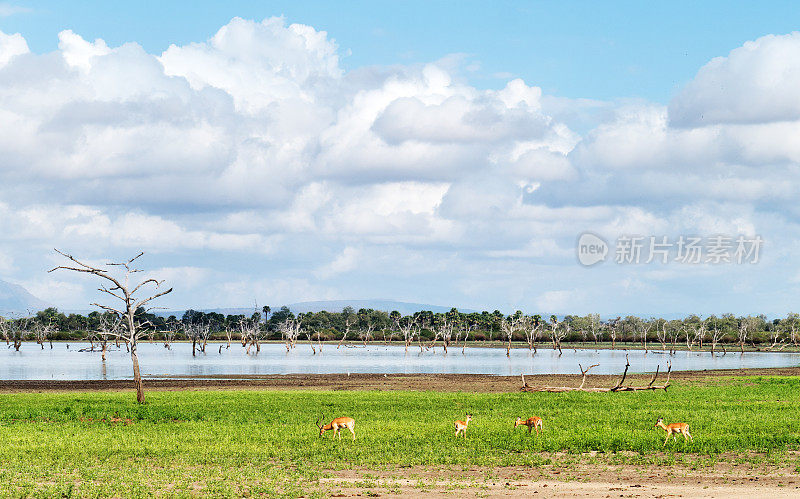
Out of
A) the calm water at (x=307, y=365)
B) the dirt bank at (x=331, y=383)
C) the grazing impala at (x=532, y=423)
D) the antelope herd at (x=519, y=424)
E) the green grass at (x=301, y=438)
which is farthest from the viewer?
the calm water at (x=307, y=365)

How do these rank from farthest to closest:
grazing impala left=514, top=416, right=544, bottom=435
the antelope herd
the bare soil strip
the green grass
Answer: grazing impala left=514, top=416, right=544, bottom=435, the antelope herd, the green grass, the bare soil strip

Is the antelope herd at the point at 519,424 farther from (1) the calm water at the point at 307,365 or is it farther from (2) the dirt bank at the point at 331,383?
(1) the calm water at the point at 307,365

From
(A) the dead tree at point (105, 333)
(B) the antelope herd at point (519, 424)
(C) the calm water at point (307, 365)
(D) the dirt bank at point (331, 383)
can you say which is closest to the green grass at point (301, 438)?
(B) the antelope herd at point (519, 424)

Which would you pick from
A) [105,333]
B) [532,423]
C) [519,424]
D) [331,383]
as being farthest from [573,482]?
[331,383]

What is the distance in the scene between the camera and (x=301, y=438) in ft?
80.5

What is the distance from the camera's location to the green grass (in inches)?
731

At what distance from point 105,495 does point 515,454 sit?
34.9 ft

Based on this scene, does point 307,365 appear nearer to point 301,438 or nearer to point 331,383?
point 331,383

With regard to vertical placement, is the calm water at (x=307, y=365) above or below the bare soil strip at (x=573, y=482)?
below

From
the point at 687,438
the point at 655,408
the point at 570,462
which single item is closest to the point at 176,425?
the point at 570,462

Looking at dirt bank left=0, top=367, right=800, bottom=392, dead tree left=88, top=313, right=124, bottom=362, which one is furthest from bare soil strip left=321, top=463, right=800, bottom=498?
dirt bank left=0, top=367, right=800, bottom=392

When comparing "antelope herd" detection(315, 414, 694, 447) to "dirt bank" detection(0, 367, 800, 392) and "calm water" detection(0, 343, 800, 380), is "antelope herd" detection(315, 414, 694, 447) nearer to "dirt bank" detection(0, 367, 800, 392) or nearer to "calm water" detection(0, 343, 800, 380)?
"dirt bank" detection(0, 367, 800, 392)

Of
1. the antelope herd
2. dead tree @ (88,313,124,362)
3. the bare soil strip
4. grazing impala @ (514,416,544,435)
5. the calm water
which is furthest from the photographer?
the calm water

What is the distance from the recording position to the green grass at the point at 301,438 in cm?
1858
